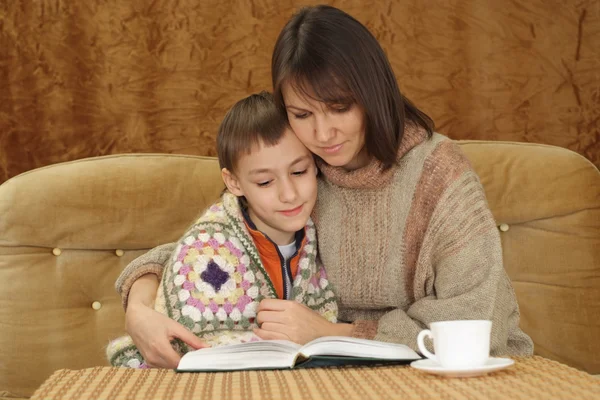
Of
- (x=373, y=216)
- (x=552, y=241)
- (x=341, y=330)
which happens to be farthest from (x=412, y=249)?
(x=552, y=241)

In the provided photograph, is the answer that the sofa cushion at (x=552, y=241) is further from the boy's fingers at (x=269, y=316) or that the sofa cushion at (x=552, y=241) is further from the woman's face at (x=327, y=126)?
the boy's fingers at (x=269, y=316)

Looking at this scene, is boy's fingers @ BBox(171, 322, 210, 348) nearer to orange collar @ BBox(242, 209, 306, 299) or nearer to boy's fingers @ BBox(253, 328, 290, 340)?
boy's fingers @ BBox(253, 328, 290, 340)

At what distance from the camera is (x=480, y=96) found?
2.62m

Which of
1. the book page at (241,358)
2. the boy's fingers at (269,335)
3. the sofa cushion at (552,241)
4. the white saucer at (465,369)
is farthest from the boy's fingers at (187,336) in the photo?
the sofa cushion at (552,241)

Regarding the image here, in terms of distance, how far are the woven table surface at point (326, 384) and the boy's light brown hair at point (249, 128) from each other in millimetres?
677

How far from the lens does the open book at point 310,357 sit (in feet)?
4.29

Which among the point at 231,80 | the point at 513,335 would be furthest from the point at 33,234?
the point at 513,335

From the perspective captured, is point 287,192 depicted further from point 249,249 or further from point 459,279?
point 459,279

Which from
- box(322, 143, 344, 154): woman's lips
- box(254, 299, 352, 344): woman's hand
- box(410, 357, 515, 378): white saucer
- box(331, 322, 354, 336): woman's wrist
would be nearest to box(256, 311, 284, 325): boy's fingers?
box(254, 299, 352, 344): woman's hand

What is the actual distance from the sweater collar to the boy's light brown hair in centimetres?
16

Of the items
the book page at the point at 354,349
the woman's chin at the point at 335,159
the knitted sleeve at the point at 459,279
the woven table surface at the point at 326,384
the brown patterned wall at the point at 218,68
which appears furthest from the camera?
the brown patterned wall at the point at 218,68

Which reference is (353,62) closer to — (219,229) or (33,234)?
(219,229)

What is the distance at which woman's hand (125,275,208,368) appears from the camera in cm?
168

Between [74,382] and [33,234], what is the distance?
1.10 m
